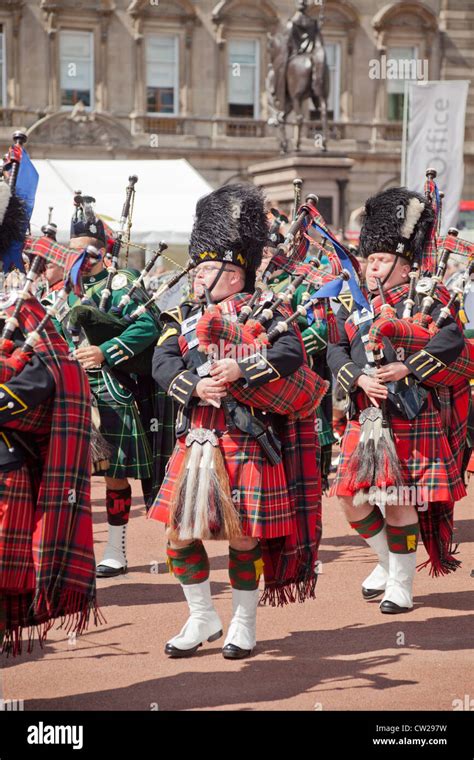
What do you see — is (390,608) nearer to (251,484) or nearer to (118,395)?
(251,484)

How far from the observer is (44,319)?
4008 millimetres

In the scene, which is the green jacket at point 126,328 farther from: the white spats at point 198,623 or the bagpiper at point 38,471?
the bagpiper at point 38,471

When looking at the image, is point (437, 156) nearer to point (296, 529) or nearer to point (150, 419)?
point (150, 419)

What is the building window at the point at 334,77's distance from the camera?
3005 centimetres

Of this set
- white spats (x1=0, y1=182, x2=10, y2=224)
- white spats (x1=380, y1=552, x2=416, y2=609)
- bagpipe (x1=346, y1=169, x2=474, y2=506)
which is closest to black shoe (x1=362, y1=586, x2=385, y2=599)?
white spats (x1=380, y1=552, x2=416, y2=609)

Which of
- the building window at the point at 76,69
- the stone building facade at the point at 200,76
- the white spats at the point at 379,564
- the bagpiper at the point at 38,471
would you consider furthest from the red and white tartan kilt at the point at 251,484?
the building window at the point at 76,69

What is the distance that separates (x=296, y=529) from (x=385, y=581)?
48.0 inches

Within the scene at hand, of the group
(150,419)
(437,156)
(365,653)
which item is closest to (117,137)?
(437,156)

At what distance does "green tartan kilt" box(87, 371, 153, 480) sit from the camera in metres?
6.29

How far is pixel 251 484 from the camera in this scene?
4.72m

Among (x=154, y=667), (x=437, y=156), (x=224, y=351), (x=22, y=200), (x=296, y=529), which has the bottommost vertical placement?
(x=154, y=667)

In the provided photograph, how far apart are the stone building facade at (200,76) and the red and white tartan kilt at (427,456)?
22713 mm

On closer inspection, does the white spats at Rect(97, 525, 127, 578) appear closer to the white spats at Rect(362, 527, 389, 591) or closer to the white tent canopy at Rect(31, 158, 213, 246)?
the white spats at Rect(362, 527, 389, 591)

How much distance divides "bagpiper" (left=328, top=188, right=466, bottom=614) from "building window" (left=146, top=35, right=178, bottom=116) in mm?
23922
